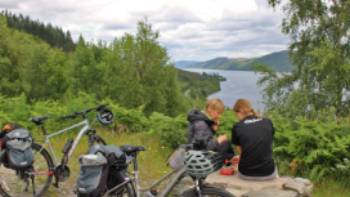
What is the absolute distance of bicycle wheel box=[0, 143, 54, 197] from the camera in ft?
20.2

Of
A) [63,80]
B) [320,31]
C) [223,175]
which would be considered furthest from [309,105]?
[63,80]

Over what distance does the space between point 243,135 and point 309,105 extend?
13167 millimetres

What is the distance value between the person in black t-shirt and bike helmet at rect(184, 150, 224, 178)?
133cm

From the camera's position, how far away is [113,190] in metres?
4.80

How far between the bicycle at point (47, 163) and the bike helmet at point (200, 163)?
2295 mm

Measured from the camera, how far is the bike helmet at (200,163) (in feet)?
13.3

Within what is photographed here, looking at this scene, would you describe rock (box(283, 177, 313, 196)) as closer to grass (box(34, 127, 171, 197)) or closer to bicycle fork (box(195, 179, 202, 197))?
bicycle fork (box(195, 179, 202, 197))

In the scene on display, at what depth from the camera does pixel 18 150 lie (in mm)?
5855

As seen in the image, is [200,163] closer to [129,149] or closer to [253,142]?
[129,149]

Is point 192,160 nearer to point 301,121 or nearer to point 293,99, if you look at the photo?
point 301,121

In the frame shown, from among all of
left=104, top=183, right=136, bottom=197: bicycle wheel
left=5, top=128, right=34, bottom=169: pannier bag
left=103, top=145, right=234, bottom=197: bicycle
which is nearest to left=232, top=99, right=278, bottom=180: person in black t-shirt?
left=103, top=145, right=234, bottom=197: bicycle

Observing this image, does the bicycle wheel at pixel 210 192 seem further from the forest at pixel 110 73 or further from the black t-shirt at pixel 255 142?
the forest at pixel 110 73

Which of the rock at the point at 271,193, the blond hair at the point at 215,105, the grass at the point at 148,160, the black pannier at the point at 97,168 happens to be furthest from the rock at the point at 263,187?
the black pannier at the point at 97,168

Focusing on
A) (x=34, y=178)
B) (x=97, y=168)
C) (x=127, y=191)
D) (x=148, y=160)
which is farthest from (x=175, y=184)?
(x=148, y=160)
